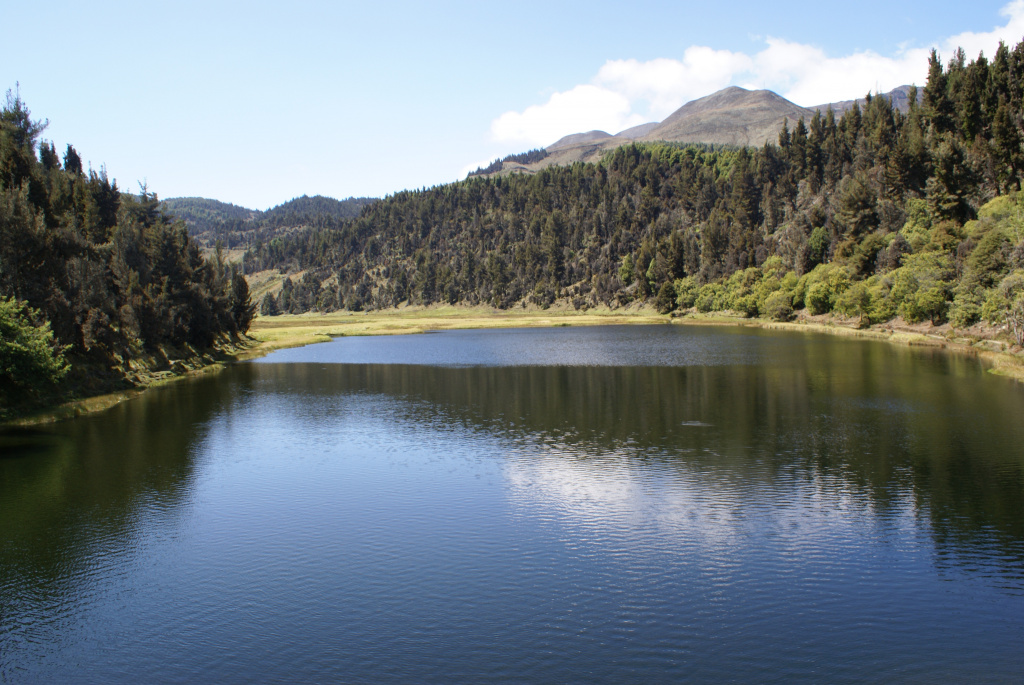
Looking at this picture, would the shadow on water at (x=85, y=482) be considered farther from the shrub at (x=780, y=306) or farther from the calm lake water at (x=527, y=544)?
the shrub at (x=780, y=306)

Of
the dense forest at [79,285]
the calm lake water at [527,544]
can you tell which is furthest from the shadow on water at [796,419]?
the dense forest at [79,285]

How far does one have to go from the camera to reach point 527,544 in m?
22.0

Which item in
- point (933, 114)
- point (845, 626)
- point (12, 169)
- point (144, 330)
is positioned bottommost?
point (845, 626)

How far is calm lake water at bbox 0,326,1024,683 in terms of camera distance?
15523 mm

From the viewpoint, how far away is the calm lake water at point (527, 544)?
611 inches

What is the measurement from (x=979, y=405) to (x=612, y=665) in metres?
37.8

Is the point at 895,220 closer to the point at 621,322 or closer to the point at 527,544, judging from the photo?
the point at 621,322

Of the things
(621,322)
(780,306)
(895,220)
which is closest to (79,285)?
(780,306)

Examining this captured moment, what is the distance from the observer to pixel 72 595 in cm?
1911

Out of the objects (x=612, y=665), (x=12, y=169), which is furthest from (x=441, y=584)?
(x=12, y=169)

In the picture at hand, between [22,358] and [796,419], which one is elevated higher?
[22,358]

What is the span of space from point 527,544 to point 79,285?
A: 4446 cm

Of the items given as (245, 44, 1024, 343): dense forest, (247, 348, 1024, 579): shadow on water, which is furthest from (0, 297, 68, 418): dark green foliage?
(245, 44, 1024, 343): dense forest

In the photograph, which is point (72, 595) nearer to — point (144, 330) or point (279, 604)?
point (279, 604)
